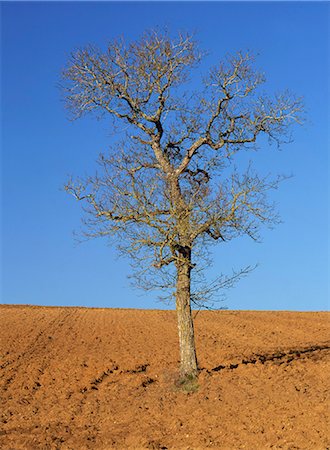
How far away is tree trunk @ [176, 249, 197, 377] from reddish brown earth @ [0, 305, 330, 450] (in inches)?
30.6

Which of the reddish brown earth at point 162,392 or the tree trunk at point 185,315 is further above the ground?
the tree trunk at point 185,315

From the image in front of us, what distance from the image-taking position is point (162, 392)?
63.1ft

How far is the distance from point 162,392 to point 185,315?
2.60m

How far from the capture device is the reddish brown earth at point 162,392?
15.2 metres

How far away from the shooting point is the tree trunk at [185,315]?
63.3 feet

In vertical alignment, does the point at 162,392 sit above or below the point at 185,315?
below

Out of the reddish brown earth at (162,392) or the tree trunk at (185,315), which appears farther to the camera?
the tree trunk at (185,315)

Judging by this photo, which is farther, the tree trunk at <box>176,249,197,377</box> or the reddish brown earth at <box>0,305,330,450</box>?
the tree trunk at <box>176,249,197,377</box>

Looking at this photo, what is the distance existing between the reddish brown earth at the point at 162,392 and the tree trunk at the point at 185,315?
78cm

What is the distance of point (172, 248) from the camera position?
1895cm

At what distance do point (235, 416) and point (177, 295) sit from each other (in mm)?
4586

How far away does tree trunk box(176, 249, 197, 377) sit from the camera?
1930 centimetres

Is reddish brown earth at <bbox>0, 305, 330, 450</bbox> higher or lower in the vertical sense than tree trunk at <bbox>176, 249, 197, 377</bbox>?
lower

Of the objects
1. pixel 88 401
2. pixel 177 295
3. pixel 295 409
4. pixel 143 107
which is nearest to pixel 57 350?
pixel 88 401
